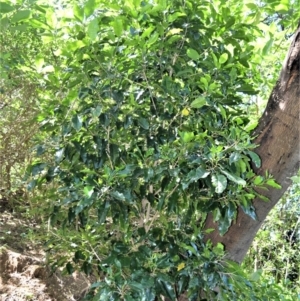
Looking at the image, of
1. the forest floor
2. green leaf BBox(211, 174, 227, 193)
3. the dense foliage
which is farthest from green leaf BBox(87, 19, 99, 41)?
the forest floor

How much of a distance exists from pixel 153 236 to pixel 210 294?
0.28 m

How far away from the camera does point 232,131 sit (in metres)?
1.08

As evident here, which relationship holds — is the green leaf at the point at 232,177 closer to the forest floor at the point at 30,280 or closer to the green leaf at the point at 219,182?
the green leaf at the point at 219,182

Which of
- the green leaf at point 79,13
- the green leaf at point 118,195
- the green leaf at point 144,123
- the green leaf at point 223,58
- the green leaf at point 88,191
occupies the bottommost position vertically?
the green leaf at point 88,191

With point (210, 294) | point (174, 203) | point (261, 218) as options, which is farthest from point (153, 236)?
point (261, 218)

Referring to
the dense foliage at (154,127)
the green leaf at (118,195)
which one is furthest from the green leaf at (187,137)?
the green leaf at (118,195)

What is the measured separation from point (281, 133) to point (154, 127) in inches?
17.5

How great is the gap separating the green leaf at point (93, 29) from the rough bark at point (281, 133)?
0.61m

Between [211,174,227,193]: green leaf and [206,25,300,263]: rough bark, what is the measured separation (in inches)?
9.2

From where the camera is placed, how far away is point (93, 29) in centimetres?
104

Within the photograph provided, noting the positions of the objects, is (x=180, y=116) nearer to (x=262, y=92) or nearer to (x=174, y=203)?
(x=174, y=203)

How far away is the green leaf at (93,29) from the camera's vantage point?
1.04m

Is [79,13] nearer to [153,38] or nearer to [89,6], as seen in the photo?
[89,6]

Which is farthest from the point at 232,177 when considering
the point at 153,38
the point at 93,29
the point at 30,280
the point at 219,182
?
the point at 30,280
